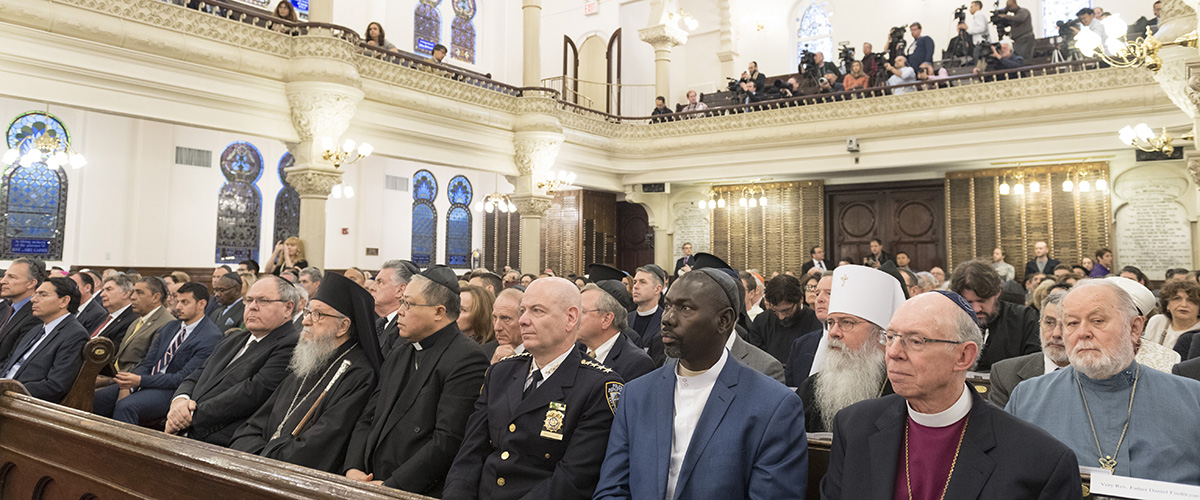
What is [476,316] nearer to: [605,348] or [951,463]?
[605,348]

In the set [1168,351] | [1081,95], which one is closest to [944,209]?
[1081,95]

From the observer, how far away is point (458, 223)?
19734 mm

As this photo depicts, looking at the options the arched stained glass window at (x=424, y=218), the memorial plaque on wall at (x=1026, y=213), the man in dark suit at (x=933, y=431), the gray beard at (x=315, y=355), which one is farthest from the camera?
the arched stained glass window at (x=424, y=218)

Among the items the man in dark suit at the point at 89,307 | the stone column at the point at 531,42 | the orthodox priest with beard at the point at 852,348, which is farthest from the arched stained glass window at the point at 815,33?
the orthodox priest with beard at the point at 852,348

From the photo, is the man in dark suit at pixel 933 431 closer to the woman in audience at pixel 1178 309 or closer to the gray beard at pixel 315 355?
the gray beard at pixel 315 355

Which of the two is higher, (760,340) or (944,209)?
(944,209)

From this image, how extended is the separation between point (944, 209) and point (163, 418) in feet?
46.5

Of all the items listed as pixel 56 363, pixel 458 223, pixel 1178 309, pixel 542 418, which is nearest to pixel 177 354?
pixel 56 363

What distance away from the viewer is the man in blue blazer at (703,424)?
2.16 meters

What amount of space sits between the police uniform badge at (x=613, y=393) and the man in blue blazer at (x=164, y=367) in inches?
132

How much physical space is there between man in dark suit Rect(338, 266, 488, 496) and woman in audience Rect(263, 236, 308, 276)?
760 centimetres

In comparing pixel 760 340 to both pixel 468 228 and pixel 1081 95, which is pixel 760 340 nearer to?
pixel 1081 95

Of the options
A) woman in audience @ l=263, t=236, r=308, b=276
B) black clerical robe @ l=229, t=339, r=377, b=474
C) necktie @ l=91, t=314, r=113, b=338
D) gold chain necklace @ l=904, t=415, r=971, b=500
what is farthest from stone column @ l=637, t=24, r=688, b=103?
gold chain necklace @ l=904, t=415, r=971, b=500

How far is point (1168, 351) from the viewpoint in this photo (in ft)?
10.3
